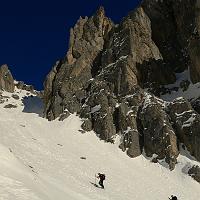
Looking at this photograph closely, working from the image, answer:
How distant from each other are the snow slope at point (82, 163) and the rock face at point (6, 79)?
49.4 metres

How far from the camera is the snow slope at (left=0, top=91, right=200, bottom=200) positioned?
35359 mm

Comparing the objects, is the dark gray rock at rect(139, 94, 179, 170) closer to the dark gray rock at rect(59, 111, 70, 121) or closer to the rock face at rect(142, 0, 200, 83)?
the rock face at rect(142, 0, 200, 83)

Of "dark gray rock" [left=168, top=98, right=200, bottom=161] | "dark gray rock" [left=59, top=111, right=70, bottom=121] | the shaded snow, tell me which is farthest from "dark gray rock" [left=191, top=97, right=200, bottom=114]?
"dark gray rock" [left=59, top=111, right=70, bottom=121]

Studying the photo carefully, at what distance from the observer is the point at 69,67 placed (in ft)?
251

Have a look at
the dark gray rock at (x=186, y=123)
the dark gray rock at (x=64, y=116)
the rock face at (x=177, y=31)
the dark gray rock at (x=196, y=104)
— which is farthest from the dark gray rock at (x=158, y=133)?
the dark gray rock at (x=64, y=116)

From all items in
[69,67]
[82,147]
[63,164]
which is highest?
[69,67]

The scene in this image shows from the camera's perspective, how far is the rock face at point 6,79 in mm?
112875

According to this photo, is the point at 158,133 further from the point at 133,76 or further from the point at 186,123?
the point at 133,76

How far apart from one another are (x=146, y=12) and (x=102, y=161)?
4089cm

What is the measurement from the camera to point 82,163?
1836 inches

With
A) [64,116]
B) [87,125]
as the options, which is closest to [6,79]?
[64,116]

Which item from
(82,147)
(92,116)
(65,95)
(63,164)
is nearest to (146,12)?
(65,95)

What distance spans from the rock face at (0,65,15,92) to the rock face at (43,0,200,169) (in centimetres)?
3474

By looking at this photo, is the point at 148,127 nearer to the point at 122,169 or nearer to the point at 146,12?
the point at 122,169
